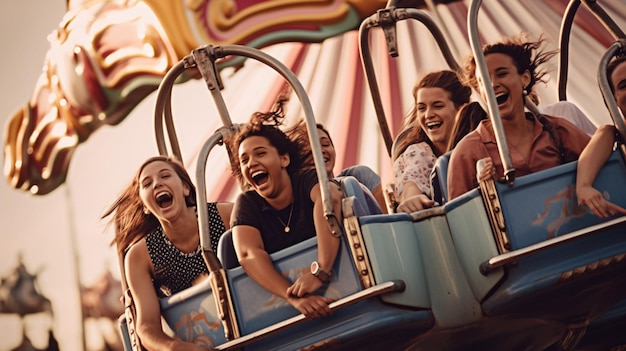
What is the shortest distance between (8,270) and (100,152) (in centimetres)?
82

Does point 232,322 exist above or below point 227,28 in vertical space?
below

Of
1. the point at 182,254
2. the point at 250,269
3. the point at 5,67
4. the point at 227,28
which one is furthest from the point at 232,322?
the point at 5,67

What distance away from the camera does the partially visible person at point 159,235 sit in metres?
2.06

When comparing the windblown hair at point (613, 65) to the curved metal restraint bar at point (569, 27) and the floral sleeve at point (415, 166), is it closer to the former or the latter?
the curved metal restraint bar at point (569, 27)

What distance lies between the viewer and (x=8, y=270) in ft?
16.9

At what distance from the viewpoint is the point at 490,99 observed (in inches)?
71.8

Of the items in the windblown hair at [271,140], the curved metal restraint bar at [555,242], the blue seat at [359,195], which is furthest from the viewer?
the windblown hair at [271,140]

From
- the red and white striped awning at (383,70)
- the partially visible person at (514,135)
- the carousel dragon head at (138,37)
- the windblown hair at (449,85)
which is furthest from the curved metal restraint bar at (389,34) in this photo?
the carousel dragon head at (138,37)

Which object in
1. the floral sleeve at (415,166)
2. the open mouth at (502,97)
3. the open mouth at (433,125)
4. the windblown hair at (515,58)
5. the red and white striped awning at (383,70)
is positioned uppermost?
the red and white striped awning at (383,70)

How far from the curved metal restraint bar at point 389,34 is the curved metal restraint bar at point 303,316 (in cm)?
52

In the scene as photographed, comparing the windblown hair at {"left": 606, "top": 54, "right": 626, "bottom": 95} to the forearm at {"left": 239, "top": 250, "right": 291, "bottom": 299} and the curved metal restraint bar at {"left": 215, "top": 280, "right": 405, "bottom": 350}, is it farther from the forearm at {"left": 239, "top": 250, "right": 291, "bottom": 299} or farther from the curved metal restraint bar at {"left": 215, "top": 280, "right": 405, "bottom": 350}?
the forearm at {"left": 239, "top": 250, "right": 291, "bottom": 299}

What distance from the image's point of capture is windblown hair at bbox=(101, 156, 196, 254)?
7.18 ft

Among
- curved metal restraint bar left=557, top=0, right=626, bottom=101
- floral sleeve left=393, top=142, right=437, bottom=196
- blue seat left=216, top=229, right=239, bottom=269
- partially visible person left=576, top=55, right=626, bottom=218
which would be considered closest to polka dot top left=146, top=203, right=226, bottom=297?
blue seat left=216, top=229, right=239, bottom=269

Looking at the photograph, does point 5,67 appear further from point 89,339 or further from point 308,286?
point 308,286
